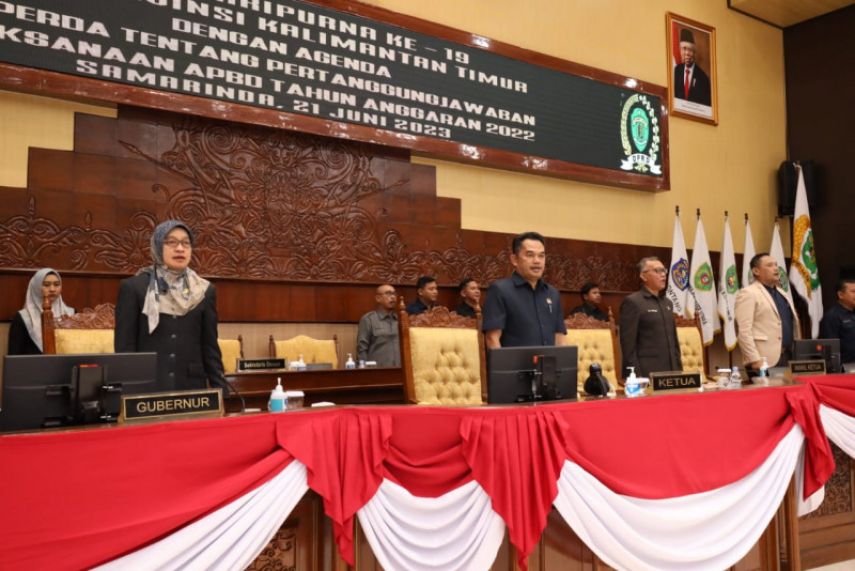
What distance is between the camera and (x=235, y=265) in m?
4.72

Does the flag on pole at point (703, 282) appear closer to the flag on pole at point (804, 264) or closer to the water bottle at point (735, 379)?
the flag on pole at point (804, 264)

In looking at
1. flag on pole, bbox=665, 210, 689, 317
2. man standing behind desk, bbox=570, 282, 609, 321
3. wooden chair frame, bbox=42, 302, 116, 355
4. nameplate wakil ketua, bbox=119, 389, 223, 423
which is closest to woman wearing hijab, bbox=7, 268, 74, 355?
wooden chair frame, bbox=42, 302, 116, 355

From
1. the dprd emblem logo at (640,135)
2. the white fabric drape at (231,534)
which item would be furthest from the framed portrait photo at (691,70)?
the white fabric drape at (231,534)

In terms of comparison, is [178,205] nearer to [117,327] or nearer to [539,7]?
[117,327]

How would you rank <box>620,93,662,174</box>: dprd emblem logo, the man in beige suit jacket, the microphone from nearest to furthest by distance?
the microphone
the man in beige suit jacket
<box>620,93,662,174</box>: dprd emblem logo

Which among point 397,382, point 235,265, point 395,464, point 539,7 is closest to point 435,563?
point 395,464

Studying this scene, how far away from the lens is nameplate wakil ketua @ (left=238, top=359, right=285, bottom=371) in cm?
400

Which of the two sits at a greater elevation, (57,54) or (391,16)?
(391,16)

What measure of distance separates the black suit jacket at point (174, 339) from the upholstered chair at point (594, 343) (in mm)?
2013

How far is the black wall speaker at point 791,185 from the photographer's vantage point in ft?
24.8

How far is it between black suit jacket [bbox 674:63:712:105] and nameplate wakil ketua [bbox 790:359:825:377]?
4.39 m

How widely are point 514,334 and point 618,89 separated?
157 inches

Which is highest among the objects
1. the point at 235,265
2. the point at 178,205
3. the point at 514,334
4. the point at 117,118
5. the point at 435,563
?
the point at 117,118

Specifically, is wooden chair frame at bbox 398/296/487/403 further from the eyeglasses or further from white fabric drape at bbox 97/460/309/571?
white fabric drape at bbox 97/460/309/571
